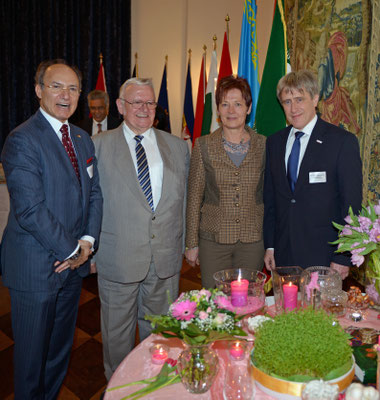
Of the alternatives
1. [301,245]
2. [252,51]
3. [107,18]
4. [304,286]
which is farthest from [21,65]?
[304,286]

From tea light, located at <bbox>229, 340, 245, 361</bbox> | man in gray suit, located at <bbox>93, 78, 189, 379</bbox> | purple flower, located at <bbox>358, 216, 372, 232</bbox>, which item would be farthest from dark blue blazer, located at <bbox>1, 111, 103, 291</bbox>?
purple flower, located at <bbox>358, 216, 372, 232</bbox>

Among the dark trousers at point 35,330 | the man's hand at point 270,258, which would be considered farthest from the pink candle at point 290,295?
the dark trousers at point 35,330

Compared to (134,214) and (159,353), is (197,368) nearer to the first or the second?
(159,353)

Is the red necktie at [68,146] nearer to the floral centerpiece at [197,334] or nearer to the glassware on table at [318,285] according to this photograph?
the floral centerpiece at [197,334]

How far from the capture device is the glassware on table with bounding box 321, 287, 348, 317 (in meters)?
1.49

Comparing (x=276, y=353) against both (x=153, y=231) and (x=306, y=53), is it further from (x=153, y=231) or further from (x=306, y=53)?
(x=306, y=53)

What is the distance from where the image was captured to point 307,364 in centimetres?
95

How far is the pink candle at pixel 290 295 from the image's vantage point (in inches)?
54.0

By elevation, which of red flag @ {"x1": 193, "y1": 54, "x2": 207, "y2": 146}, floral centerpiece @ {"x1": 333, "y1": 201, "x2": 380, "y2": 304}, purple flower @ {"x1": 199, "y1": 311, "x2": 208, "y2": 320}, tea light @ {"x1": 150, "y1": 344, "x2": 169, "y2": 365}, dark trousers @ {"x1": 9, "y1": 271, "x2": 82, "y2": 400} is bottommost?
dark trousers @ {"x1": 9, "y1": 271, "x2": 82, "y2": 400}

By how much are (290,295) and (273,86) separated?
2.21 m

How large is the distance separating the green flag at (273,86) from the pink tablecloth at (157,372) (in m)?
1.97

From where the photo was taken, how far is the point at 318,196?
6.68 feet

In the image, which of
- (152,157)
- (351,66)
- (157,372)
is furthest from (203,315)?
(351,66)

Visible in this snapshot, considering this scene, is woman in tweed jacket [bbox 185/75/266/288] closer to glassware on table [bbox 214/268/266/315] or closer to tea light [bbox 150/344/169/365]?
glassware on table [bbox 214/268/266/315]
